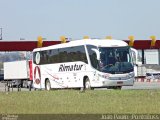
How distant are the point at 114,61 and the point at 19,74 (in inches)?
1011

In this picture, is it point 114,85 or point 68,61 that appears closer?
point 114,85

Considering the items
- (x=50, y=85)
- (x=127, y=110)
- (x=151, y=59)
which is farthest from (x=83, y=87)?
(x=151, y=59)

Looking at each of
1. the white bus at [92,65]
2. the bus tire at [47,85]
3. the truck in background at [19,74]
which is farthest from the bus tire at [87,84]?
the truck in background at [19,74]

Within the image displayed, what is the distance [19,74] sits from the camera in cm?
5716

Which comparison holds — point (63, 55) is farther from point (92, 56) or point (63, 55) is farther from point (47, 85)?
point (92, 56)

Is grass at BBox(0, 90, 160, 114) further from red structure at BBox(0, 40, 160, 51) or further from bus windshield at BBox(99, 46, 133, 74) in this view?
red structure at BBox(0, 40, 160, 51)

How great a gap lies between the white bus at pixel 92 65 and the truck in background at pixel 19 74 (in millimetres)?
15733

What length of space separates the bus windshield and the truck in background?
807 inches

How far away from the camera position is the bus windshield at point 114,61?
3288cm

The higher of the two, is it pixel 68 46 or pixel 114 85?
pixel 68 46

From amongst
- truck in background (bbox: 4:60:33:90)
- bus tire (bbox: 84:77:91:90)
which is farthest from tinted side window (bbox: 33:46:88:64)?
truck in background (bbox: 4:60:33:90)

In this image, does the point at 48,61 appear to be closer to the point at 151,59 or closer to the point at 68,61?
the point at 68,61

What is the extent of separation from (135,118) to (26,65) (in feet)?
143

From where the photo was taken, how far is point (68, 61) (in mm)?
36344
